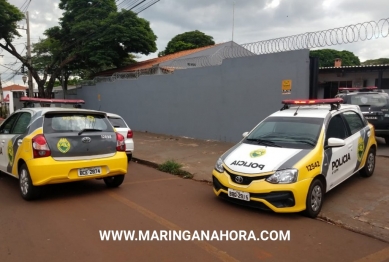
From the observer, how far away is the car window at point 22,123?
19.0 ft

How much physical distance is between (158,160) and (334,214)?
5.28 m

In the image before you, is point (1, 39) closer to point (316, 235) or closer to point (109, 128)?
point (109, 128)

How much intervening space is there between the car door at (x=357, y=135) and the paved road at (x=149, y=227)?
1.93 m

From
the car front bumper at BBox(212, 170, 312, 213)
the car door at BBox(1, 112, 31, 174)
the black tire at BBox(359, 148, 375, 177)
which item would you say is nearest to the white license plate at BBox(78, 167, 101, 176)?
the car door at BBox(1, 112, 31, 174)

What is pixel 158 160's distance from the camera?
9211 mm

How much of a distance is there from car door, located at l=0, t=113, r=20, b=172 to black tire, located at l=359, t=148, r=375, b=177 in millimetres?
6563

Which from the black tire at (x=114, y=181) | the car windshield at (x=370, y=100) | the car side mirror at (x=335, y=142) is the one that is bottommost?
the black tire at (x=114, y=181)

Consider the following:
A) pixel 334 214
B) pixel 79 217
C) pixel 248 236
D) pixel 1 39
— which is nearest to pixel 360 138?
pixel 334 214

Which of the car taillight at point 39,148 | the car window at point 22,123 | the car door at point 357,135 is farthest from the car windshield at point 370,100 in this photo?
the car window at point 22,123

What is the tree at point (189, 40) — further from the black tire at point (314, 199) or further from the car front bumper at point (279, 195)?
the car front bumper at point (279, 195)

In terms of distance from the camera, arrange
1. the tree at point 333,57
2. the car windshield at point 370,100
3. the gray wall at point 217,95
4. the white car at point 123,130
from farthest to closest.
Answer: the tree at point 333,57
the gray wall at point 217,95
the car windshield at point 370,100
the white car at point 123,130

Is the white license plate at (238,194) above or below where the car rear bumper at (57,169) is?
below

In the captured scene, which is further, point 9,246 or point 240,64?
point 240,64

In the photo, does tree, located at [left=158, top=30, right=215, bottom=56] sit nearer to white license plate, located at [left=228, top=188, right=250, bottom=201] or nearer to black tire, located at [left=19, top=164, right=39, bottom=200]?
black tire, located at [left=19, top=164, right=39, bottom=200]
